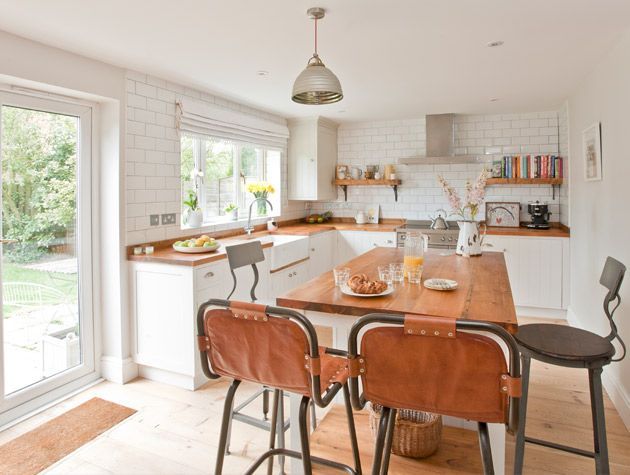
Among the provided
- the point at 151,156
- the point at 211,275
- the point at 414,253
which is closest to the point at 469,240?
the point at 414,253

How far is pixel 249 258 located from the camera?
9.62 feet

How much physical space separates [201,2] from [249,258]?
151 cm

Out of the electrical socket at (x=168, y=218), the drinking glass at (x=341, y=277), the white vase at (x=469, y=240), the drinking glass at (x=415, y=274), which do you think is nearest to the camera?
the drinking glass at (x=341, y=277)

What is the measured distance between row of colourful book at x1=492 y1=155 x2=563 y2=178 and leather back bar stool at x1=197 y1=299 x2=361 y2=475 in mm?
4491

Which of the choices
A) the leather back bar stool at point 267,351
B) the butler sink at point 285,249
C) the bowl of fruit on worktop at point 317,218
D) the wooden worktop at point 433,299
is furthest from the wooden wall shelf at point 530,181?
the leather back bar stool at point 267,351

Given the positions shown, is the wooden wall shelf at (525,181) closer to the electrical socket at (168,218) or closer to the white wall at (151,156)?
the white wall at (151,156)

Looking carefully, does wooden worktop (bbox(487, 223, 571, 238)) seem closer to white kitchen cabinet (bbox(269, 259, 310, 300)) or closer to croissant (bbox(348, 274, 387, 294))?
white kitchen cabinet (bbox(269, 259, 310, 300))

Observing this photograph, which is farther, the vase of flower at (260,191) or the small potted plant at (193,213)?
the vase of flower at (260,191)

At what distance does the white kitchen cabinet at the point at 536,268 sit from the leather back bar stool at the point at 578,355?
2.73m

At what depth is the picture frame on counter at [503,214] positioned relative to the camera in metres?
5.48

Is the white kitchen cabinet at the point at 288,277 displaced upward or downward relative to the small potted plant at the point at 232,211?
downward

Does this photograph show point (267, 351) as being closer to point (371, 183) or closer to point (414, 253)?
point (414, 253)

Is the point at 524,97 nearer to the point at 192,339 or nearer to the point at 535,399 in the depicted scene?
the point at 535,399

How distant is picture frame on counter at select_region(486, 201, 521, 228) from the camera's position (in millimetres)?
5484
